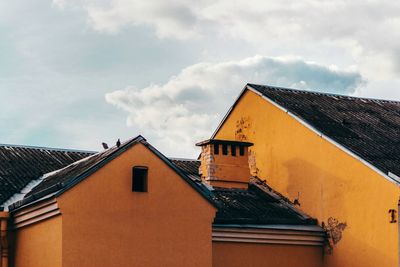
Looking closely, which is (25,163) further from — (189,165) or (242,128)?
(242,128)

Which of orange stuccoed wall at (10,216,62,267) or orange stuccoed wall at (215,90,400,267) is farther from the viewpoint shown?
orange stuccoed wall at (215,90,400,267)

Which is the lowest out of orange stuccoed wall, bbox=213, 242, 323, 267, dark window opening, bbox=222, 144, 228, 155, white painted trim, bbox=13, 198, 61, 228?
orange stuccoed wall, bbox=213, 242, 323, 267

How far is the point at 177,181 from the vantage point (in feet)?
70.2

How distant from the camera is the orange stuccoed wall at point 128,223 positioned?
65.9 ft

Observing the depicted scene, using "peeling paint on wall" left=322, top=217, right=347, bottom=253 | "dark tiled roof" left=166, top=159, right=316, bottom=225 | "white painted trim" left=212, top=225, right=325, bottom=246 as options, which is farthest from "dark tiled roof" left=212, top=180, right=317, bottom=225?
"peeling paint on wall" left=322, top=217, right=347, bottom=253

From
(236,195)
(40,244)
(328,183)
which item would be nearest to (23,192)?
(40,244)

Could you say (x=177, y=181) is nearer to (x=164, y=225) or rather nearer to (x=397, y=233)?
(x=164, y=225)

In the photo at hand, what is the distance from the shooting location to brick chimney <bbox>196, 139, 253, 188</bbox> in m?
26.6

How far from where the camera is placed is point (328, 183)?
25.2 meters

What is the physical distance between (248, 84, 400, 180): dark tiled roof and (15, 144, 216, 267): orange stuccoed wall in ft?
17.2

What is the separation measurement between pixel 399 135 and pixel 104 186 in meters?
10.1

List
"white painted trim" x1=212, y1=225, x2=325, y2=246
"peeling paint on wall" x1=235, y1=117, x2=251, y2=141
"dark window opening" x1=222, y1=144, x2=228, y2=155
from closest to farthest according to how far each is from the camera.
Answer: "white painted trim" x1=212, y1=225, x2=325, y2=246
"dark window opening" x1=222, y1=144, x2=228, y2=155
"peeling paint on wall" x1=235, y1=117, x2=251, y2=141

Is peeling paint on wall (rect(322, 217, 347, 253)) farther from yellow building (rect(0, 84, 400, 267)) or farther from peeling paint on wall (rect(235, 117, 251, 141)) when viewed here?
peeling paint on wall (rect(235, 117, 251, 141))

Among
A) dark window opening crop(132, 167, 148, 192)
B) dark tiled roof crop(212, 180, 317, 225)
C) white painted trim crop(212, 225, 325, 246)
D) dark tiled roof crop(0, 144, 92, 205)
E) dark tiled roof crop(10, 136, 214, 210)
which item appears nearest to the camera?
dark tiled roof crop(10, 136, 214, 210)
